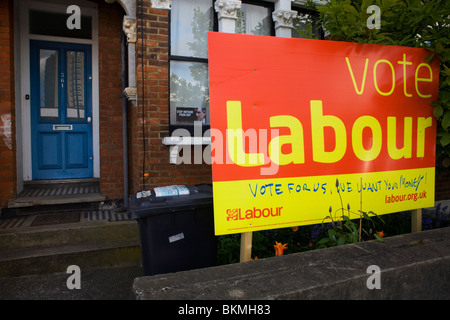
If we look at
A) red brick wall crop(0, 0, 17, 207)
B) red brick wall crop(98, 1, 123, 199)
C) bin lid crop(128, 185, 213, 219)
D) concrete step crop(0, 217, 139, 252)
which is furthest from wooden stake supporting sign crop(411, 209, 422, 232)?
red brick wall crop(0, 0, 17, 207)

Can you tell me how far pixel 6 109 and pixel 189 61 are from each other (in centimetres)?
267

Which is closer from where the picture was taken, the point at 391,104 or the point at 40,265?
the point at 391,104

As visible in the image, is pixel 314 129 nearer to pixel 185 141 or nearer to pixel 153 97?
pixel 185 141

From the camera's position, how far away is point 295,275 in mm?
1848

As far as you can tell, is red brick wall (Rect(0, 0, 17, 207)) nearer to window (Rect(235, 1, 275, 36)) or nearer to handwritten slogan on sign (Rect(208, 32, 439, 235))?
window (Rect(235, 1, 275, 36))

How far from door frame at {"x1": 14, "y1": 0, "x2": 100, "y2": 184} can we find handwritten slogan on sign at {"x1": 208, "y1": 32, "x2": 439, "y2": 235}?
12.9ft

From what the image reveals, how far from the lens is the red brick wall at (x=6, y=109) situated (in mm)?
4340

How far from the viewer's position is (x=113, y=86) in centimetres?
509

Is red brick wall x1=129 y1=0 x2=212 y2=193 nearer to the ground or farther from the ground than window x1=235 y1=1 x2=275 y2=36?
nearer to the ground

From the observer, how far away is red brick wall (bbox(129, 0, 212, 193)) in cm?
420

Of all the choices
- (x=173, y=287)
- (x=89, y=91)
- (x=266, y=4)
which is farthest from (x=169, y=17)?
(x=173, y=287)

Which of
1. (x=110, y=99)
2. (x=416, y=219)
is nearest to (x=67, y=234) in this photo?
(x=110, y=99)

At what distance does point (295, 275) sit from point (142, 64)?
3.43 meters

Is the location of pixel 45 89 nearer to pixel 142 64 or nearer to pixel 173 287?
pixel 142 64
